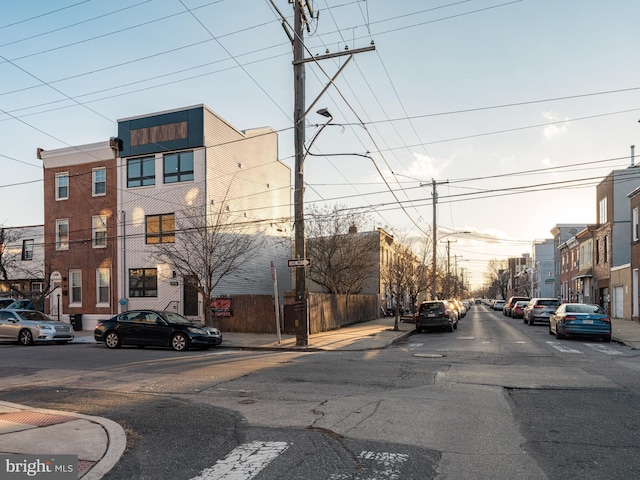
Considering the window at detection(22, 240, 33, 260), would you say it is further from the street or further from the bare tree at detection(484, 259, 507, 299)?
the bare tree at detection(484, 259, 507, 299)

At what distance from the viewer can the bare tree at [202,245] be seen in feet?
73.0

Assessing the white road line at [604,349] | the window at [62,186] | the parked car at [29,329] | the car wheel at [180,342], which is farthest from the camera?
the window at [62,186]

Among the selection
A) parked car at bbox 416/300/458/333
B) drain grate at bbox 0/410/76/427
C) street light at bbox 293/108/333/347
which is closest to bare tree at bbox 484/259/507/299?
parked car at bbox 416/300/458/333

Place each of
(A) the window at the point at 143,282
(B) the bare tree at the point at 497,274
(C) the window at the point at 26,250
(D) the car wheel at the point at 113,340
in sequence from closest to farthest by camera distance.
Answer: (D) the car wheel at the point at 113,340, (A) the window at the point at 143,282, (C) the window at the point at 26,250, (B) the bare tree at the point at 497,274

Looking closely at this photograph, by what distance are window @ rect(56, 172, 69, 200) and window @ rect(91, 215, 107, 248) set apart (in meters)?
2.52

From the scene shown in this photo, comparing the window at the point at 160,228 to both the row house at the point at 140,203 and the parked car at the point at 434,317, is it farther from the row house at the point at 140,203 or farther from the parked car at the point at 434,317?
the parked car at the point at 434,317

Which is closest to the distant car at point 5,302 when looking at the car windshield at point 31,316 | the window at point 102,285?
the window at point 102,285

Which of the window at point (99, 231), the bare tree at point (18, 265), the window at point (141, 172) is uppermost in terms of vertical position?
the window at point (141, 172)

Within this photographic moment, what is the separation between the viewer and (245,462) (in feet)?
18.0

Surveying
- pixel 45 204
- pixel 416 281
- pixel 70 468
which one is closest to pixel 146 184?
pixel 45 204

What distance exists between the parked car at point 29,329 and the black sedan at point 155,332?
2.71 metres

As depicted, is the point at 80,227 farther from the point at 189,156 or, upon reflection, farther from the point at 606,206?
the point at 606,206

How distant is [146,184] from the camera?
2756cm

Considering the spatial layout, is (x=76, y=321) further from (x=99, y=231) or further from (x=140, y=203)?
(x=140, y=203)
